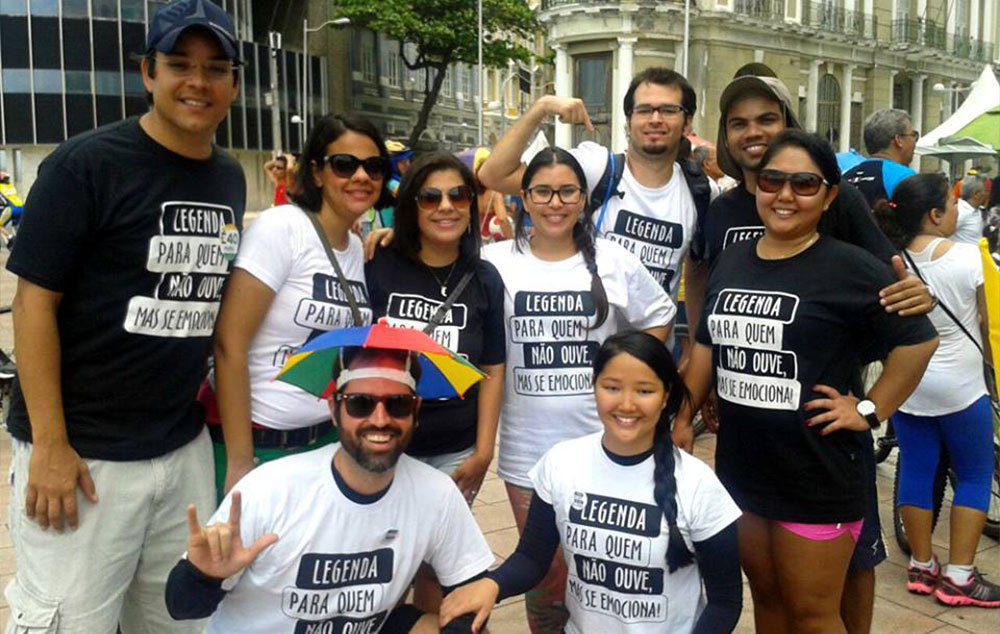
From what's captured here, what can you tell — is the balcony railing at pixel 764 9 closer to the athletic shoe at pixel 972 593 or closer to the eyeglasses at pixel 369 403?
the athletic shoe at pixel 972 593

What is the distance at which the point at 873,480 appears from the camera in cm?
315

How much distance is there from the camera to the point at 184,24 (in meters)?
2.68

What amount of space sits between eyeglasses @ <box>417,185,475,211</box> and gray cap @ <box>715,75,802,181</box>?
3.33ft

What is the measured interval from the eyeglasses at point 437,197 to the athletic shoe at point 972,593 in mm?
2910

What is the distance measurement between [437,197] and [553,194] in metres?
0.41

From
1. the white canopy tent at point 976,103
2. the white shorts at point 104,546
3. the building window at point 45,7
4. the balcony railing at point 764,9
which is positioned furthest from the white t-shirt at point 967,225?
the building window at point 45,7

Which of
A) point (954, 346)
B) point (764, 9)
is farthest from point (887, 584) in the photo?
point (764, 9)

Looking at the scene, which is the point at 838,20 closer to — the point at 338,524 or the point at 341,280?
the point at 341,280

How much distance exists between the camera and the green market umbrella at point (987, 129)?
9248 millimetres

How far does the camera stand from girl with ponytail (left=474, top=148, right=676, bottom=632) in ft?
11.0

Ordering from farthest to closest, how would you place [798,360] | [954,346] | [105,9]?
1. [105,9]
2. [954,346]
3. [798,360]

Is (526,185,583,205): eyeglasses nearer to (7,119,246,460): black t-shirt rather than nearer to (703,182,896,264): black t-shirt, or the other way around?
(703,182,896,264): black t-shirt

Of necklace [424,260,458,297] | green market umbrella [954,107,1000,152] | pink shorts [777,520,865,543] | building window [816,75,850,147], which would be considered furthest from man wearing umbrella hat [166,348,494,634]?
building window [816,75,850,147]

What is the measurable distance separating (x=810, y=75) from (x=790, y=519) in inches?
1590
